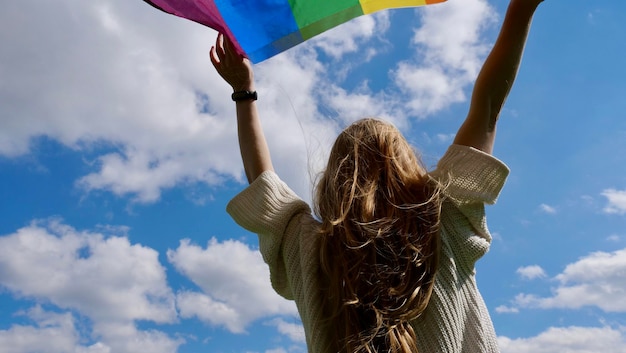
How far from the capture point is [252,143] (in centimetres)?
323

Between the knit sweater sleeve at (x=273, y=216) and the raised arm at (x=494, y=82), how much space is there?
812mm

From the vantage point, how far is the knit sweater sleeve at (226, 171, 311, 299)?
2.88 m

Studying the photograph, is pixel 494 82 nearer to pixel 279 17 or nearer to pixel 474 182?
pixel 474 182

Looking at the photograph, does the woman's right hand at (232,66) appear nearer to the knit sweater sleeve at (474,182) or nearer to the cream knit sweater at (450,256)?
the cream knit sweater at (450,256)

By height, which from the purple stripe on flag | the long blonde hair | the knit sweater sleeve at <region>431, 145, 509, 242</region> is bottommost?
the long blonde hair

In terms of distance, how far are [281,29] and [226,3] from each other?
0.37 meters

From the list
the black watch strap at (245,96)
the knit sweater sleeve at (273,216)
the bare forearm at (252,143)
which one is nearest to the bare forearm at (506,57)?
the knit sweater sleeve at (273,216)

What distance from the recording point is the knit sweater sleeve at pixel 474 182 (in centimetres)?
262

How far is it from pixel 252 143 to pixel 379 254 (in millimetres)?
1030

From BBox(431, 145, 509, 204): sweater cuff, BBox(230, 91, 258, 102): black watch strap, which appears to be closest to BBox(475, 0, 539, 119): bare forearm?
BBox(431, 145, 509, 204): sweater cuff

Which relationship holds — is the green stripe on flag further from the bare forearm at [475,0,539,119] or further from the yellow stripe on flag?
the bare forearm at [475,0,539,119]

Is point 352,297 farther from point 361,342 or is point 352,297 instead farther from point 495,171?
point 495,171

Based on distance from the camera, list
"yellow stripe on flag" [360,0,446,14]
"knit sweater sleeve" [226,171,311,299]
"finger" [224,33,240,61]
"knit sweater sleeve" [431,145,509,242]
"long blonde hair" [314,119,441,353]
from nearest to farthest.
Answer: "long blonde hair" [314,119,441,353] → "knit sweater sleeve" [431,145,509,242] → "knit sweater sleeve" [226,171,311,299] → "finger" [224,33,240,61] → "yellow stripe on flag" [360,0,446,14]

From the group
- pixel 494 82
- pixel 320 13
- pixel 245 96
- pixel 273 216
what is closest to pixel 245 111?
pixel 245 96
